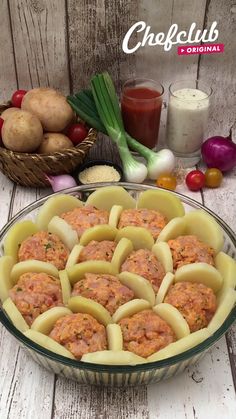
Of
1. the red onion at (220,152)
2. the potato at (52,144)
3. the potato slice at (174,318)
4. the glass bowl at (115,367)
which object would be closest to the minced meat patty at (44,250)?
the glass bowl at (115,367)

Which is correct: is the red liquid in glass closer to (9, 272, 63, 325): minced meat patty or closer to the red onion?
the red onion

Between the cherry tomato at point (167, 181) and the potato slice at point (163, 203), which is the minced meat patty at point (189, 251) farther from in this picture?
the cherry tomato at point (167, 181)

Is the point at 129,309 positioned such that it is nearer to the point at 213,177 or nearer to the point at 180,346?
the point at 180,346

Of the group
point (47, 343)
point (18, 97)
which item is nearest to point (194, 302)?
point (47, 343)

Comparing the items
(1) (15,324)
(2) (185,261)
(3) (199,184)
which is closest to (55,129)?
(3) (199,184)

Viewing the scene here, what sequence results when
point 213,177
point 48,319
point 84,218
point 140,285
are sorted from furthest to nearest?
point 213,177 → point 84,218 → point 140,285 → point 48,319

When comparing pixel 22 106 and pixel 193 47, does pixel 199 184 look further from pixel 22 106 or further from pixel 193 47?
pixel 22 106
